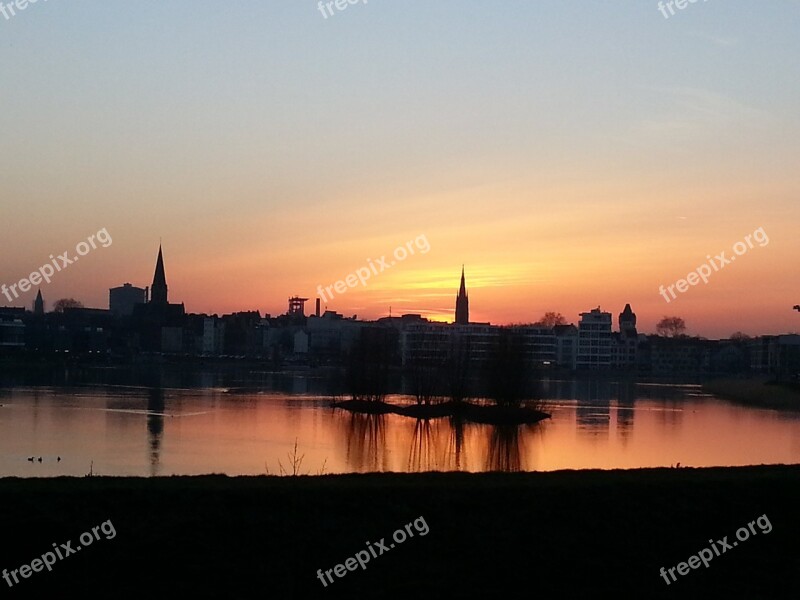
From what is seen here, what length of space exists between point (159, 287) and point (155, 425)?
141835 mm

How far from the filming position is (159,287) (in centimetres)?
17638

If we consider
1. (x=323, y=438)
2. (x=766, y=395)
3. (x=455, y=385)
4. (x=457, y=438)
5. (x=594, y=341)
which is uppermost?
(x=594, y=341)

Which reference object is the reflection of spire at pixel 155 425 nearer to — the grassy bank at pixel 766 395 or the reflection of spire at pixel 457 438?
the reflection of spire at pixel 457 438

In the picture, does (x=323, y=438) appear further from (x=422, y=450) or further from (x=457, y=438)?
(x=457, y=438)

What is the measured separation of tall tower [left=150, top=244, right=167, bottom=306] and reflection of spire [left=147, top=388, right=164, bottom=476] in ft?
375

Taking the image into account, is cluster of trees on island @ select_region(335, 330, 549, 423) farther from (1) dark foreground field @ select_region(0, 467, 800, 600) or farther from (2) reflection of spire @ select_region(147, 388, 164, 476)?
(1) dark foreground field @ select_region(0, 467, 800, 600)

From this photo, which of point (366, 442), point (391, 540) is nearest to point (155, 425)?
point (366, 442)

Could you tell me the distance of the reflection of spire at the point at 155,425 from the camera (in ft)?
89.6

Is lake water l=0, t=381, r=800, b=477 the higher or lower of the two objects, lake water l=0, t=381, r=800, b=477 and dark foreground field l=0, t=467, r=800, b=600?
the lower

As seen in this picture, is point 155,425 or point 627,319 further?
point 627,319

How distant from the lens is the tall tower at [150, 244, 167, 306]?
175750mm

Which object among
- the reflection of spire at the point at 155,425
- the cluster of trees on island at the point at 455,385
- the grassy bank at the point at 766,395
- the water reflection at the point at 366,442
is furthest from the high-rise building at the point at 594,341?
the water reflection at the point at 366,442

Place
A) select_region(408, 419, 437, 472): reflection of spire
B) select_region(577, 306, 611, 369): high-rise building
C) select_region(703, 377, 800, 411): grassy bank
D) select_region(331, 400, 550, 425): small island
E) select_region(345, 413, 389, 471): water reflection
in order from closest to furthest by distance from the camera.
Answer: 1. select_region(408, 419, 437, 472): reflection of spire
2. select_region(345, 413, 389, 471): water reflection
3. select_region(331, 400, 550, 425): small island
4. select_region(703, 377, 800, 411): grassy bank
5. select_region(577, 306, 611, 369): high-rise building

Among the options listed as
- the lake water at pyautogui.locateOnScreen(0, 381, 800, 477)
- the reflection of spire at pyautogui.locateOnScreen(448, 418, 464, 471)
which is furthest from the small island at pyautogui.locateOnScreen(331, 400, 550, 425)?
the reflection of spire at pyautogui.locateOnScreen(448, 418, 464, 471)
